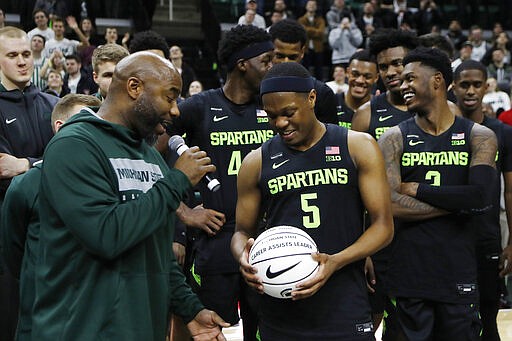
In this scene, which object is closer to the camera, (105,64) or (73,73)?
(105,64)

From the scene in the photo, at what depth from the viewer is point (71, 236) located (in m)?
3.12

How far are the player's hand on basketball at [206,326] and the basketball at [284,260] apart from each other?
0.33m

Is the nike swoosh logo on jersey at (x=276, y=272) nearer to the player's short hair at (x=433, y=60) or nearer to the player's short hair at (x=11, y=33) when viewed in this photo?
the player's short hair at (x=433, y=60)

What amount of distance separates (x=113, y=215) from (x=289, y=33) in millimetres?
3235

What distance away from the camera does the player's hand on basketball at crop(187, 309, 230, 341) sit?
3.60 meters

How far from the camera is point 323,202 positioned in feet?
13.2

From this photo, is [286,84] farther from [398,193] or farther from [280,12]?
[280,12]

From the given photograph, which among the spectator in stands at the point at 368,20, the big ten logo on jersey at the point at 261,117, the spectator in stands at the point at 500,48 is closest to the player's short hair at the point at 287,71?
the big ten logo on jersey at the point at 261,117

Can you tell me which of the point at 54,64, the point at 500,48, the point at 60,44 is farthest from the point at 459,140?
the point at 500,48

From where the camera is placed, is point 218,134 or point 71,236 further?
point 218,134

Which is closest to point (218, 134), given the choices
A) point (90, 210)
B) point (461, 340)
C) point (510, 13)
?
point (461, 340)

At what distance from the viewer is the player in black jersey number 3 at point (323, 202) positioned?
→ 13.1 ft

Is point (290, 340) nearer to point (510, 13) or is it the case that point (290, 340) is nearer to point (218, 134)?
point (218, 134)

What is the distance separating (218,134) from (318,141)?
1.26 metres
